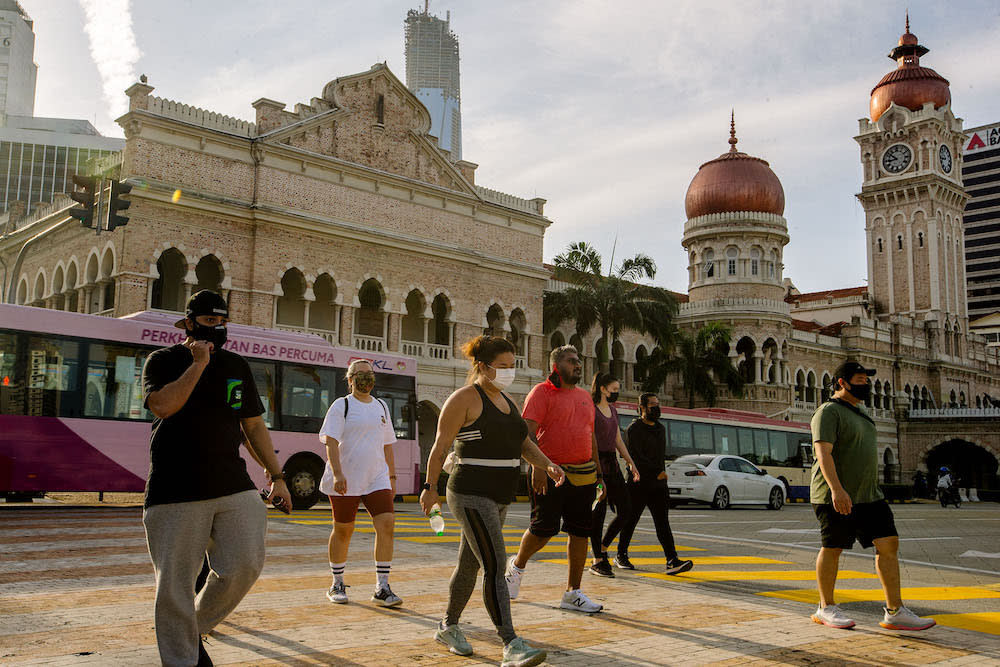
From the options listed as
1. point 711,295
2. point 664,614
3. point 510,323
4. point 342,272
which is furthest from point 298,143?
point 711,295

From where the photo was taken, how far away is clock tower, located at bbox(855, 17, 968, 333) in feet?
210

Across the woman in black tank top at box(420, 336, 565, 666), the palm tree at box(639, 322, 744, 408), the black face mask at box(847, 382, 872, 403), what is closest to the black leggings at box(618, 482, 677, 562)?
the black face mask at box(847, 382, 872, 403)

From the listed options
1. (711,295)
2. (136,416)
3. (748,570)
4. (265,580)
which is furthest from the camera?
(711,295)

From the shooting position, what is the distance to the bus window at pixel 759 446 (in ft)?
95.1

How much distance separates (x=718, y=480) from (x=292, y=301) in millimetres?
14569

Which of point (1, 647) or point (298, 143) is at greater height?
point (298, 143)

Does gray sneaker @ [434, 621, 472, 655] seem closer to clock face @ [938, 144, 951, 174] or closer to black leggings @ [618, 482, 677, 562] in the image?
black leggings @ [618, 482, 677, 562]

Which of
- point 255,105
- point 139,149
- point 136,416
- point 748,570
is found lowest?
point 748,570

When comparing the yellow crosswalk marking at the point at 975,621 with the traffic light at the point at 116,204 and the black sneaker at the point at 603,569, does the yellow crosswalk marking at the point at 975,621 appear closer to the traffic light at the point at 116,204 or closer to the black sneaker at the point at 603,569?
the black sneaker at the point at 603,569

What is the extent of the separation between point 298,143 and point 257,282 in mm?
4717

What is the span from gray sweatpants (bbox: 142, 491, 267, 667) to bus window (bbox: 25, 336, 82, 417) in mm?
10611

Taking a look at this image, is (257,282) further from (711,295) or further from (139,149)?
(711,295)

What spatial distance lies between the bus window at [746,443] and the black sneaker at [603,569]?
21216mm

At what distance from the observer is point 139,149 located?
2355cm
